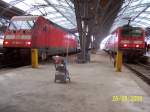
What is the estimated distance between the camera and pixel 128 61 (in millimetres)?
29719

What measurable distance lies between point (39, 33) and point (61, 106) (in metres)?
14.2

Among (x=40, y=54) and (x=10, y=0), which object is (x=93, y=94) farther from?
(x=10, y=0)

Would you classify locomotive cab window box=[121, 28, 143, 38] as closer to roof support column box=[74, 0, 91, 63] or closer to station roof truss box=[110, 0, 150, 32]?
station roof truss box=[110, 0, 150, 32]

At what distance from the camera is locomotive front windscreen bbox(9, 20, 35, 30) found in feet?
66.0

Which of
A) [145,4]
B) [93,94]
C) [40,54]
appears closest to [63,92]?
[93,94]

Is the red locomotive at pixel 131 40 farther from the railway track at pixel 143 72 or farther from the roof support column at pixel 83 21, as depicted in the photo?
the railway track at pixel 143 72

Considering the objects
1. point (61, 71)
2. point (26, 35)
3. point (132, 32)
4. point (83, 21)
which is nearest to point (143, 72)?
point (83, 21)

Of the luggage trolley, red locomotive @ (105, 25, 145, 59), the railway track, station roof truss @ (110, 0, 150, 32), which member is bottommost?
the railway track

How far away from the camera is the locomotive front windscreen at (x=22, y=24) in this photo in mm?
20125

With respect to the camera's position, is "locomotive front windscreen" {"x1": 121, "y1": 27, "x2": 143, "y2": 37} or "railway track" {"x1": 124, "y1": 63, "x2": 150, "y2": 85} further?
"locomotive front windscreen" {"x1": 121, "y1": 27, "x2": 143, "y2": 37}

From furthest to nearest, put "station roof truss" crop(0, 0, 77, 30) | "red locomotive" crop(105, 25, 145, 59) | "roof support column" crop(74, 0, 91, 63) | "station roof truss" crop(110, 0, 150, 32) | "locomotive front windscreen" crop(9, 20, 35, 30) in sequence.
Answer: "station roof truss" crop(110, 0, 150, 32) → "station roof truss" crop(0, 0, 77, 30) → "red locomotive" crop(105, 25, 145, 59) → "roof support column" crop(74, 0, 91, 63) → "locomotive front windscreen" crop(9, 20, 35, 30)

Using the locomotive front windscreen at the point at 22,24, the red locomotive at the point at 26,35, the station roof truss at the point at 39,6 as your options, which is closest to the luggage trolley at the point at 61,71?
the red locomotive at the point at 26,35

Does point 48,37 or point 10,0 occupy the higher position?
point 10,0

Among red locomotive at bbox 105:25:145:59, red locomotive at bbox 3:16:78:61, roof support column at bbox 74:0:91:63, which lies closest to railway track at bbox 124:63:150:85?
roof support column at bbox 74:0:91:63
